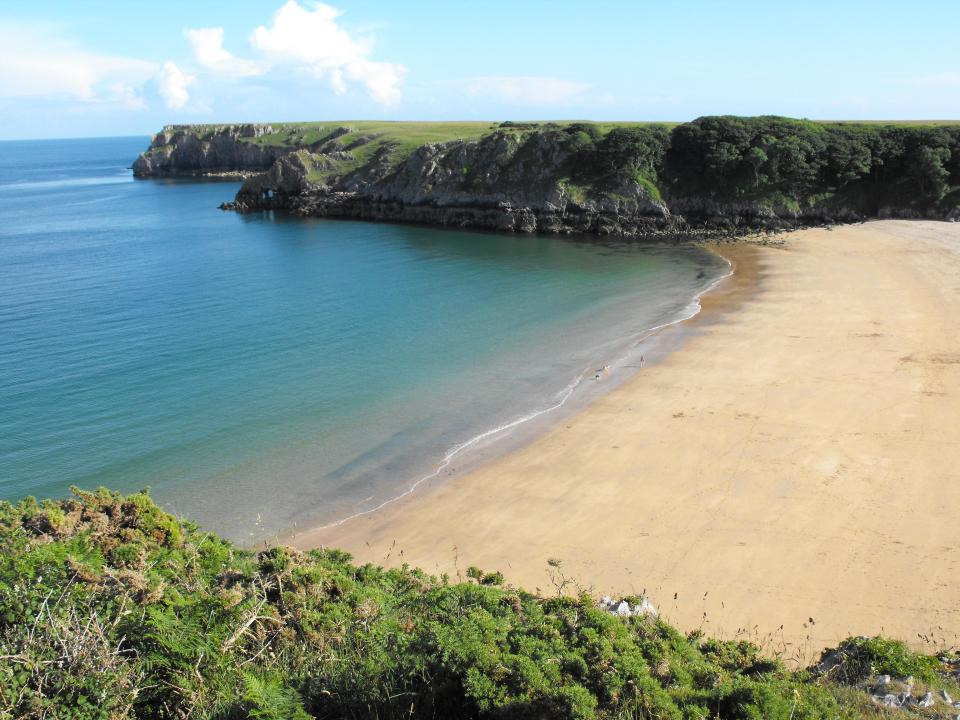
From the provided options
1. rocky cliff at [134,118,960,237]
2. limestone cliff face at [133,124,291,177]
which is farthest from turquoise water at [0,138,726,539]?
limestone cliff face at [133,124,291,177]

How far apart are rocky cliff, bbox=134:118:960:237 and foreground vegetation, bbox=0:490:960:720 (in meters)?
51.3

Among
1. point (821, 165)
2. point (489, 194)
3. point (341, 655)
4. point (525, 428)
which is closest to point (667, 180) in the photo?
point (821, 165)

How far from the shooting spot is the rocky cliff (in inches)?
2226

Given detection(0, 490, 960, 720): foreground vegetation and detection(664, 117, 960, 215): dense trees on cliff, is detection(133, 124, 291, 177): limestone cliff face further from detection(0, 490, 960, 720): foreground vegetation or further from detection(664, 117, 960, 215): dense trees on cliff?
detection(0, 490, 960, 720): foreground vegetation

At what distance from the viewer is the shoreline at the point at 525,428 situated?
1870 centimetres

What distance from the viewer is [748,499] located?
58.7 feet

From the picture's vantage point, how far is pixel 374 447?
2200cm

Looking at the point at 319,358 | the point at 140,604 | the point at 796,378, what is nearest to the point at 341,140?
the point at 319,358

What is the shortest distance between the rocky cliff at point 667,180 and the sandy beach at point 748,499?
3049 cm

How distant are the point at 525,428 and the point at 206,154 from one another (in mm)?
127762

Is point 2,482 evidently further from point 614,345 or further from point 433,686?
point 614,345

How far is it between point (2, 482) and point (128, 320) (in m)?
18.1

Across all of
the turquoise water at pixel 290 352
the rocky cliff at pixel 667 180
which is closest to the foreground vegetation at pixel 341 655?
the turquoise water at pixel 290 352

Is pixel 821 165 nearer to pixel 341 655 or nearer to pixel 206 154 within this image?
pixel 341 655
